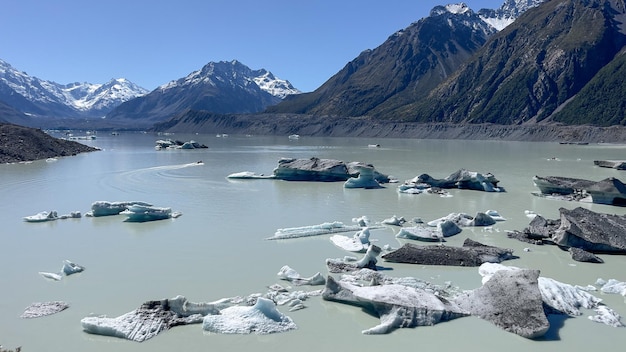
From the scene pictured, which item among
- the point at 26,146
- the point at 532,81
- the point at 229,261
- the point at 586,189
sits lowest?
the point at 229,261

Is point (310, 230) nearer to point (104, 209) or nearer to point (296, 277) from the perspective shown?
point (296, 277)

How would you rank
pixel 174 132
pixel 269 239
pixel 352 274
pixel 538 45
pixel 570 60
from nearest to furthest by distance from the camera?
1. pixel 352 274
2. pixel 269 239
3. pixel 570 60
4. pixel 538 45
5. pixel 174 132

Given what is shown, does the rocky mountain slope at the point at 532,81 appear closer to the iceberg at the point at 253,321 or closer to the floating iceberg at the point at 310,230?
the floating iceberg at the point at 310,230

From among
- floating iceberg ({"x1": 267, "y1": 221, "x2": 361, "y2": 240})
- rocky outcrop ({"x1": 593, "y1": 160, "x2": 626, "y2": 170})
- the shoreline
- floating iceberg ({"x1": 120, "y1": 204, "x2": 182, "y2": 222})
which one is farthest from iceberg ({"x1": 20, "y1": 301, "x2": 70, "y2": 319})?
the shoreline

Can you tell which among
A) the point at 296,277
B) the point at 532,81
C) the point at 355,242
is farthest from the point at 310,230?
the point at 532,81

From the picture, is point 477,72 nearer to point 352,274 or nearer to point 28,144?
point 28,144

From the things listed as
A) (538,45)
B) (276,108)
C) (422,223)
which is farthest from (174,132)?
(422,223)
